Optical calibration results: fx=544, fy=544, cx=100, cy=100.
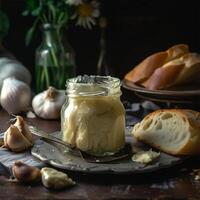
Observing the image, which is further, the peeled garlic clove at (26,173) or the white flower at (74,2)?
the white flower at (74,2)

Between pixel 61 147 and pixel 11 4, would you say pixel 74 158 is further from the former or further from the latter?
pixel 11 4

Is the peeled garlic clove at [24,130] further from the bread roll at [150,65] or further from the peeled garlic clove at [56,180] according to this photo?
the bread roll at [150,65]

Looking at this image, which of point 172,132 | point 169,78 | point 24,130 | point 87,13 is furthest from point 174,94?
point 87,13

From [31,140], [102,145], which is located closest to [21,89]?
[31,140]

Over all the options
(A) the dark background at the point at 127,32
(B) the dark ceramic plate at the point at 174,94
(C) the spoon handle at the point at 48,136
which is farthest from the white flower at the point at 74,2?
(C) the spoon handle at the point at 48,136

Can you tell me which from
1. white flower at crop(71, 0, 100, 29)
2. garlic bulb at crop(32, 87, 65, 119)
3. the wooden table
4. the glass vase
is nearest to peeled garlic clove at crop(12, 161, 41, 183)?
the wooden table

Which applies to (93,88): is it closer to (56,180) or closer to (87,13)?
(56,180)

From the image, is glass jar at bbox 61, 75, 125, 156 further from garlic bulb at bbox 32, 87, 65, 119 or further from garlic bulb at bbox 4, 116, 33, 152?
garlic bulb at bbox 32, 87, 65, 119
